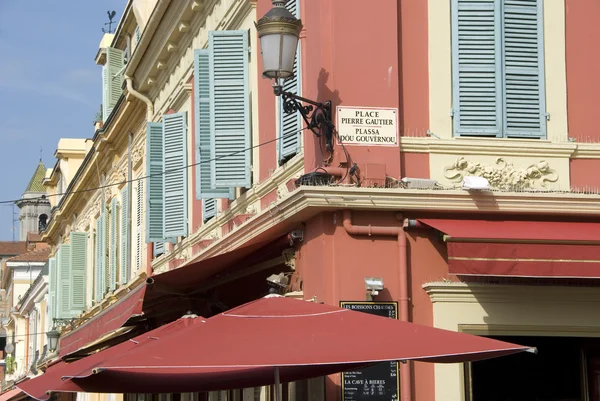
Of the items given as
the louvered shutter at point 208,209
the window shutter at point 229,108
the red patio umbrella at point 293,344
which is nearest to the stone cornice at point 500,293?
the red patio umbrella at point 293,344

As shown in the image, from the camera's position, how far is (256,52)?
1444 centimetres

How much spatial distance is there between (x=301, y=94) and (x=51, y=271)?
77.0ft

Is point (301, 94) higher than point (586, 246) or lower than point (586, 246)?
higher

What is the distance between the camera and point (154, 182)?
64.6 ft

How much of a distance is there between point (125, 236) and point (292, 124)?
12.1 meters

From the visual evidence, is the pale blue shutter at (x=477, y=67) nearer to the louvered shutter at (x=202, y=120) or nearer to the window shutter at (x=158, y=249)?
the louvered shutter at (x=202, y=120)

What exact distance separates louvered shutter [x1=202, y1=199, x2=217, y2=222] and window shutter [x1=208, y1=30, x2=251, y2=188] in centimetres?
221

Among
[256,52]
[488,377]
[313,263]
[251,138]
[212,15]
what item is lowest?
[488,377]

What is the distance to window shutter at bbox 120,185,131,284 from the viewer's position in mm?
23984

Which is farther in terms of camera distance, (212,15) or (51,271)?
(51,271)

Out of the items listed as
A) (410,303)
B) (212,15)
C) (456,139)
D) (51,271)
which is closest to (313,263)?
(410,303)

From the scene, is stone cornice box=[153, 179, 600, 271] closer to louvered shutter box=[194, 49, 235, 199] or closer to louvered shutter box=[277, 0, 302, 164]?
louvered shutter box=[277, 0, 302, 164]

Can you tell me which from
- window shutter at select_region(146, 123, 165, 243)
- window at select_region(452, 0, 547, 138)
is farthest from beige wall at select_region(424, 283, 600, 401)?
window shutter at select_region(146, 123, 165, 243)

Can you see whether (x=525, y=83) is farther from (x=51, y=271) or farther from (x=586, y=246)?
(x=51, y=271)
